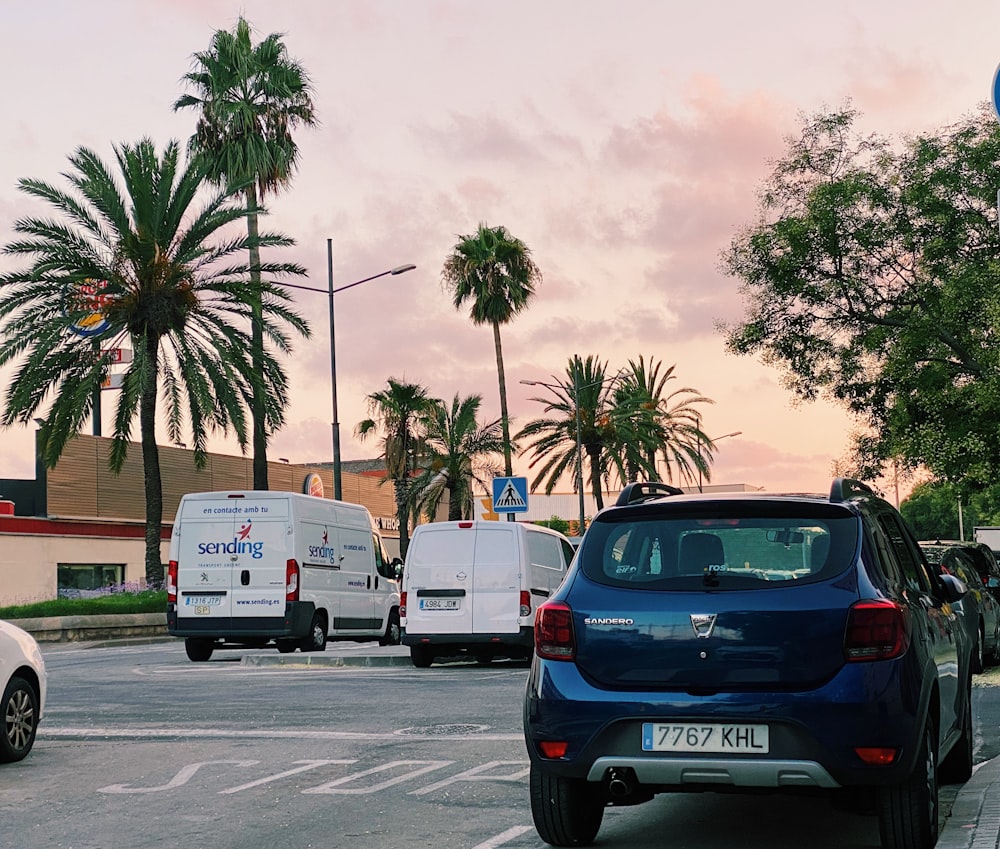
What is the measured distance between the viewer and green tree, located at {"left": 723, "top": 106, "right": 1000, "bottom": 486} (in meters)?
30.3

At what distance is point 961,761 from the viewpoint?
8.25 meters

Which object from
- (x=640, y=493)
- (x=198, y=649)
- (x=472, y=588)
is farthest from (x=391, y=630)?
(x=640, y=493)

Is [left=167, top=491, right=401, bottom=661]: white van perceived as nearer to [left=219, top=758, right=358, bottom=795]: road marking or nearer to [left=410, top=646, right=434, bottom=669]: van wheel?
[left=410, top=646, right=434, bottom=669]: van wheel

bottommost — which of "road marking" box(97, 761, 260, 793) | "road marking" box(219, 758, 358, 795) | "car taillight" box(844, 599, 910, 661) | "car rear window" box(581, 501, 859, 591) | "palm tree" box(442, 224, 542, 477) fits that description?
"road marking" box(219, 758, 358, 795)

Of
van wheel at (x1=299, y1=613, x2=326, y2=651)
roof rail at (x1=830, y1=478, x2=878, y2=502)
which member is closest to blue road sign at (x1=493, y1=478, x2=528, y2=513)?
van wheel at (x1=299, y1=613, x2=326, y2=651)

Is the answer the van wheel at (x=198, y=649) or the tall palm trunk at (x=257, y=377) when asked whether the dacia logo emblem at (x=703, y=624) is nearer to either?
the van wheel at (x=198, y=649)

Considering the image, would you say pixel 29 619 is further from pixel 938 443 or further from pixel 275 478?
pixel 275 478

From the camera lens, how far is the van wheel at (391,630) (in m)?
26.8

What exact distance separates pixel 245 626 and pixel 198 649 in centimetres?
127

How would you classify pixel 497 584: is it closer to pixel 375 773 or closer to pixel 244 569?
pixel 244 569

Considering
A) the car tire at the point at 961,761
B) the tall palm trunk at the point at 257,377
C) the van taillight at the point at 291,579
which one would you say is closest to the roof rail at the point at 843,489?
the car tire at the point at 961,761

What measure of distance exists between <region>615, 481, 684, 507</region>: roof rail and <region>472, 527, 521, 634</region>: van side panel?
11.5m

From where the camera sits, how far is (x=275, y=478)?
188 feet

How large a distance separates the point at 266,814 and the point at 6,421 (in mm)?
25854
